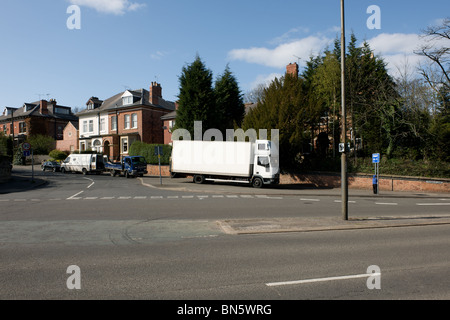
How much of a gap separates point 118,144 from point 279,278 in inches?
1986

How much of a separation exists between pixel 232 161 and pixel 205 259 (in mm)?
20295

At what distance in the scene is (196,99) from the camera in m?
34.4

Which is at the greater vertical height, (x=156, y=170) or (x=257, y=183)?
(x=156, y=170)

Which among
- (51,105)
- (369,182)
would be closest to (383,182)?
(369,182)

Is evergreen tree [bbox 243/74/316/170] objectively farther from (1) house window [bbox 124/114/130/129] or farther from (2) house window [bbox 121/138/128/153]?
(1) house window [bbox 124/114/130/129]

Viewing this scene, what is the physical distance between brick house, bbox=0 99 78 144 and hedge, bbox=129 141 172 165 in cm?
3387

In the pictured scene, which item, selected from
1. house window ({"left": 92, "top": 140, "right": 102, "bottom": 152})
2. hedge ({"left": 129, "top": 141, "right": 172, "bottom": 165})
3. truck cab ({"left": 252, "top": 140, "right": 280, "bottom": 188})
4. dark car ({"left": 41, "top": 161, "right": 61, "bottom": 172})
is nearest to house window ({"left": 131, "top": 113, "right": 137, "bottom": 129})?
hedge ({"left": 129, "top": 141, "right": 172, "bottom": 165})

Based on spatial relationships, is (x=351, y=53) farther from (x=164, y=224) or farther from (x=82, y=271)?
(x=82, y=271)

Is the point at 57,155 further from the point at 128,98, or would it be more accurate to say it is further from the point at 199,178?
the point at 199,178

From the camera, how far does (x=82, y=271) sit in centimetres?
611

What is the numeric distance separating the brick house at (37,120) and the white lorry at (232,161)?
5194 cm
